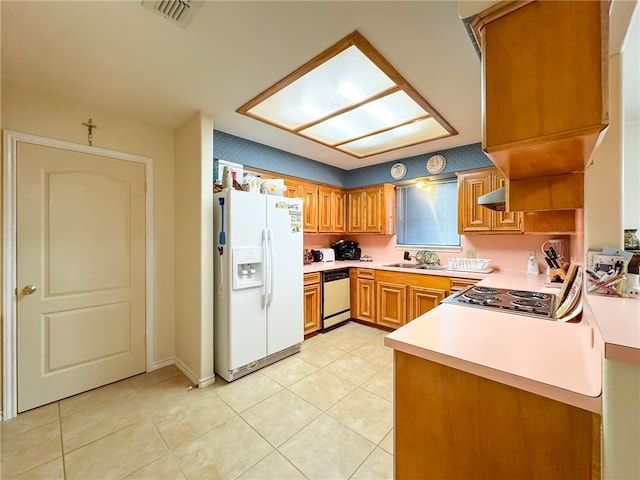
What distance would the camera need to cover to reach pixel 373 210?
4176 millimetres

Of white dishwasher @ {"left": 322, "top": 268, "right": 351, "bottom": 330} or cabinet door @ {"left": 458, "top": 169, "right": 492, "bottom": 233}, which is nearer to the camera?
cabinet door @ {"left": 458, "top": 169, "right": 492, "bottom": 233}

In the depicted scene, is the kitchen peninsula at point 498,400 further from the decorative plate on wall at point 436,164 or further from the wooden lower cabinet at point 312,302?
the decorative plate on wall at point 436,164

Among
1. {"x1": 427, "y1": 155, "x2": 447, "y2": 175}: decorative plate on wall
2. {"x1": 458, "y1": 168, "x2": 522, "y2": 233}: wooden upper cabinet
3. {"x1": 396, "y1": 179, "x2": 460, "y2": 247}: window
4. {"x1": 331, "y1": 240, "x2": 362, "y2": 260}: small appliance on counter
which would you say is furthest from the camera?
{"x1": 331, "y1": 240, "x2": 362, "y2": 260}: small appliance on counter

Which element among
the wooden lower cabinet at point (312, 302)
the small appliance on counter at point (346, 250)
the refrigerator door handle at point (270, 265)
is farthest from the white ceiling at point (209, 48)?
the small appliance on counter at point (346, 250)

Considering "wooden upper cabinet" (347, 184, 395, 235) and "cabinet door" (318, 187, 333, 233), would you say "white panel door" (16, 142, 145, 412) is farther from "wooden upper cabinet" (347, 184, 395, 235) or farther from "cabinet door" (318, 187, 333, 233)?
"wooden upper cabinet" (347, 184, 395, 235)

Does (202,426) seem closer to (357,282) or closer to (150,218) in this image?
(150,218)

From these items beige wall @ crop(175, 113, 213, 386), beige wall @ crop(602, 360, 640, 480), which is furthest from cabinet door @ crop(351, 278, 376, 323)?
beige wall @ crop(602, 360, 640, 480)

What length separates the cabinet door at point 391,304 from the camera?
135 inches

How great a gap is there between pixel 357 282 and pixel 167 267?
248 cm

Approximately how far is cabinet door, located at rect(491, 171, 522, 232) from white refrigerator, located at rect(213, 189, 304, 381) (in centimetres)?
232

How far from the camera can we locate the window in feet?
12.2

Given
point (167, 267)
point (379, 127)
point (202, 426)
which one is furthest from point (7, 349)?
point (379, 127)

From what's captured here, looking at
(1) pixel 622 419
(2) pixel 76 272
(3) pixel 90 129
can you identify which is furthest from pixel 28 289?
(1) pixel 622 419

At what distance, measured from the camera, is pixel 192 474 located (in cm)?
150
